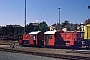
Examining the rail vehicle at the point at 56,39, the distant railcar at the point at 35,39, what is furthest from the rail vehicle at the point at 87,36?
the distant railcar at the point at 35,39

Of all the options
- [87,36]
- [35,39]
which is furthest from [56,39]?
[87,36]

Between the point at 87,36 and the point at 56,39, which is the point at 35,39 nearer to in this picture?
the point at 56,39

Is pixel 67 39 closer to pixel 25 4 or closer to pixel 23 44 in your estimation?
pixel 23 44

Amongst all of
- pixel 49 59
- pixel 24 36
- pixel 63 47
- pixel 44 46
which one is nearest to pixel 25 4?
pixel 24 36

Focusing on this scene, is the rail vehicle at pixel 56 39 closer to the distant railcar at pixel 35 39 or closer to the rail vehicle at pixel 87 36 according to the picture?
the distant railcar at pixel 35 39

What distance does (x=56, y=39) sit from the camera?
2836 cm

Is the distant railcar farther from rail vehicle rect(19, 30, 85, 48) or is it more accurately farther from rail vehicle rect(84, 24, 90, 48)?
rail vehicle rect(84, 24, 90, 48)

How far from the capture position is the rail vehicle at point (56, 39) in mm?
26789

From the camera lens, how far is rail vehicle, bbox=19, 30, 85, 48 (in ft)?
87.9

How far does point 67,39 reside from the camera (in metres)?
27.5

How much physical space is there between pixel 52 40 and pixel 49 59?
40.2 feet

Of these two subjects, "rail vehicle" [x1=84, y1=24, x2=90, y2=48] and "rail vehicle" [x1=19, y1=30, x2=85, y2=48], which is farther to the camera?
"rail vehicle" [x1=19, y1=30, x2=85, y2=48]

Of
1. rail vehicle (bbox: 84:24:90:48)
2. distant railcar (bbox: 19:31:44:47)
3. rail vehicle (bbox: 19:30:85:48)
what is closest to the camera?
rail vehicle (bbox: 84:24:90:48)

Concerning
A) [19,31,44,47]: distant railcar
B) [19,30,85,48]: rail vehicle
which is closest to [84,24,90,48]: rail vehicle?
[19,30,85,48]: rail vehicle
